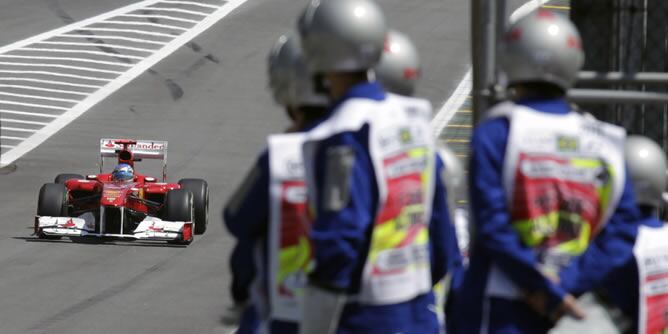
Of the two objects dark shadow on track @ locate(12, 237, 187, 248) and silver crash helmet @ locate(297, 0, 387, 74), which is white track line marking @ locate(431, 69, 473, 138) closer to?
dark shadow on track @ locate(12, 237, 187, 248)

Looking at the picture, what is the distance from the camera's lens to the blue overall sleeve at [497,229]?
4.23 m

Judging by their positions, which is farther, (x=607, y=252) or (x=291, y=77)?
(x=291, y=77)

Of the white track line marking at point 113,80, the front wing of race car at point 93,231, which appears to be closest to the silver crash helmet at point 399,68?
the front wing of race car at point 93,231

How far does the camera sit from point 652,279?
4.93 m

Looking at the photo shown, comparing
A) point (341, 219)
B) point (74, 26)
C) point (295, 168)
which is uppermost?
point (74, 26)

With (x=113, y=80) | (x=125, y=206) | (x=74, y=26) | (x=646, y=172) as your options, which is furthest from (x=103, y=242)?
(x=74, y=26)

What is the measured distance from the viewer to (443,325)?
209 inches

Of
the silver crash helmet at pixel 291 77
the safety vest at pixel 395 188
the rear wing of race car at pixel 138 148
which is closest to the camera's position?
the safety vest at pixel 395 188

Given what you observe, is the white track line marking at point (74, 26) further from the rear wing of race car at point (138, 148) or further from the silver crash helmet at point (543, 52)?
the silver crash helmet at point (543, 52)

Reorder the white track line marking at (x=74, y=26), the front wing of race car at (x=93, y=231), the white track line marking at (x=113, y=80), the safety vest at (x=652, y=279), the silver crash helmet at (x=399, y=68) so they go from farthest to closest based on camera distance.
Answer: the white track line marking at (x=74, y=26)
the white track line marking at (x=113, y=80)
the front wing of race car at (x=93, y=231)
the silver crash helmet at (x=399, y=68)
the safety vest at (x=652, y=279)

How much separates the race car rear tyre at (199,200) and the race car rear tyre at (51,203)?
5.00ft

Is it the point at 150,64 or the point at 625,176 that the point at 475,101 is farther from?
the point at 150,64

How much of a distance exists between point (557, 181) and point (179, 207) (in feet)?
45.0

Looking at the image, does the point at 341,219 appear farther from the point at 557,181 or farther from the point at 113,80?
the point at 113,80
